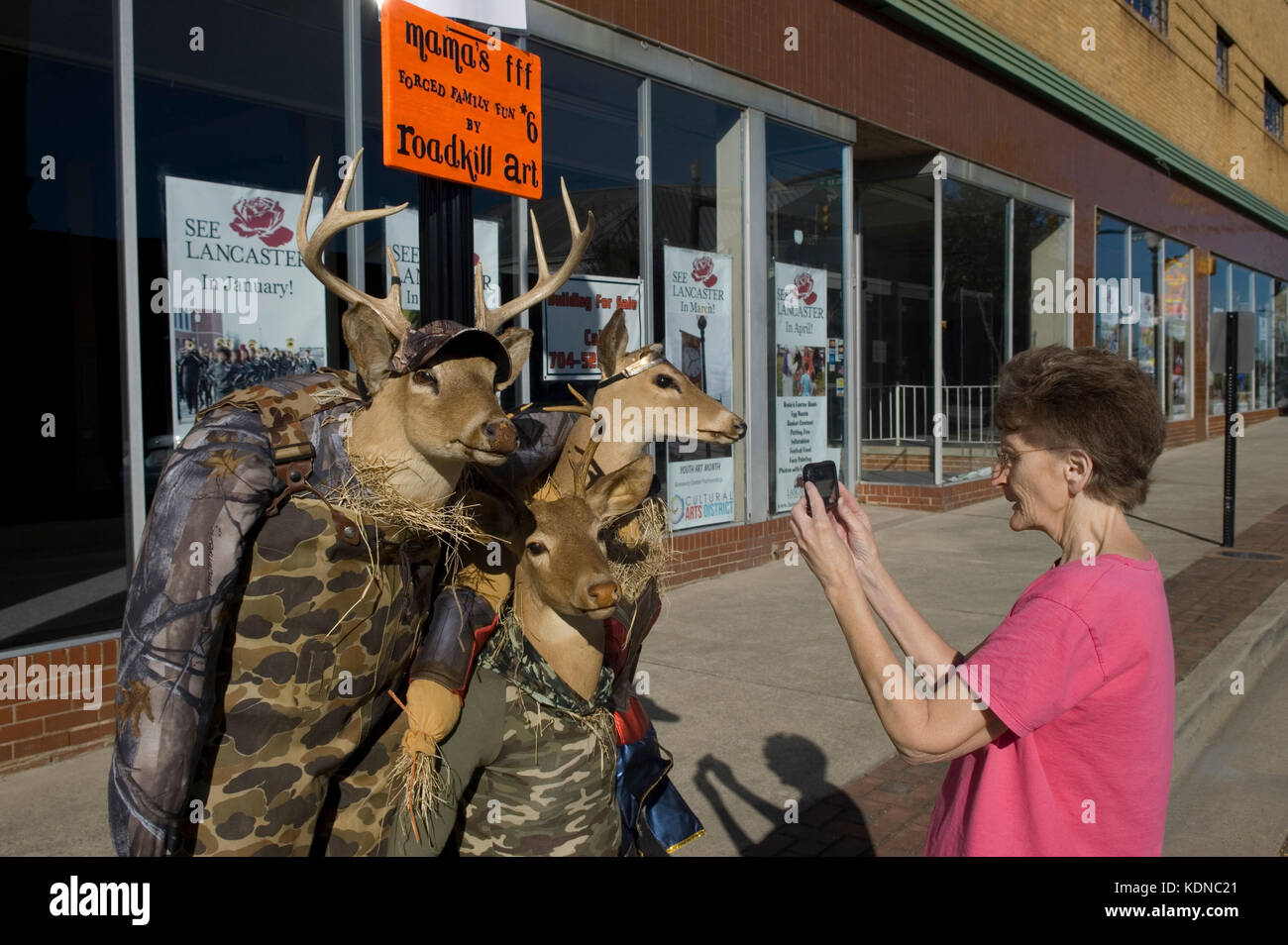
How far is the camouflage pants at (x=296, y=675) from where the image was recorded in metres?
2.12

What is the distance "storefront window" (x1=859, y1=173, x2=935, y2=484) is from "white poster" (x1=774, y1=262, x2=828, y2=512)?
3122mm

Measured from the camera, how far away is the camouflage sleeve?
197cm

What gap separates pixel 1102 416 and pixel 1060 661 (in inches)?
20.6

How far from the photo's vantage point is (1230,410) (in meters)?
10.4

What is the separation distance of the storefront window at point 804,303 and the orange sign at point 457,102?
23.0 ft

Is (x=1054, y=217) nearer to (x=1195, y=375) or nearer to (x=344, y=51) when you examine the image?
(x=1195, y=375)

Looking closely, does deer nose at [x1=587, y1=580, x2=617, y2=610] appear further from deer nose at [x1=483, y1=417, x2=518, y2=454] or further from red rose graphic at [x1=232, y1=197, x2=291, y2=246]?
red rose graphic at [x1=232, y1=197, x2=291, y2=246]

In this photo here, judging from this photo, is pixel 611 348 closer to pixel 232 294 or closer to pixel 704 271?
pixel 232 294

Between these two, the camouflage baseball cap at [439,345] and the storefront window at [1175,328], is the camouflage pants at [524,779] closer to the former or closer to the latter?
the camouflage baseball cap at [439,345]

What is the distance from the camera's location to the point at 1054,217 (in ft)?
51.7

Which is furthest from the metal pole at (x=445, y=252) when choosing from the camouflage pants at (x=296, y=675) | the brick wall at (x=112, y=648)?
the brick wall at (x=112, y=648)
